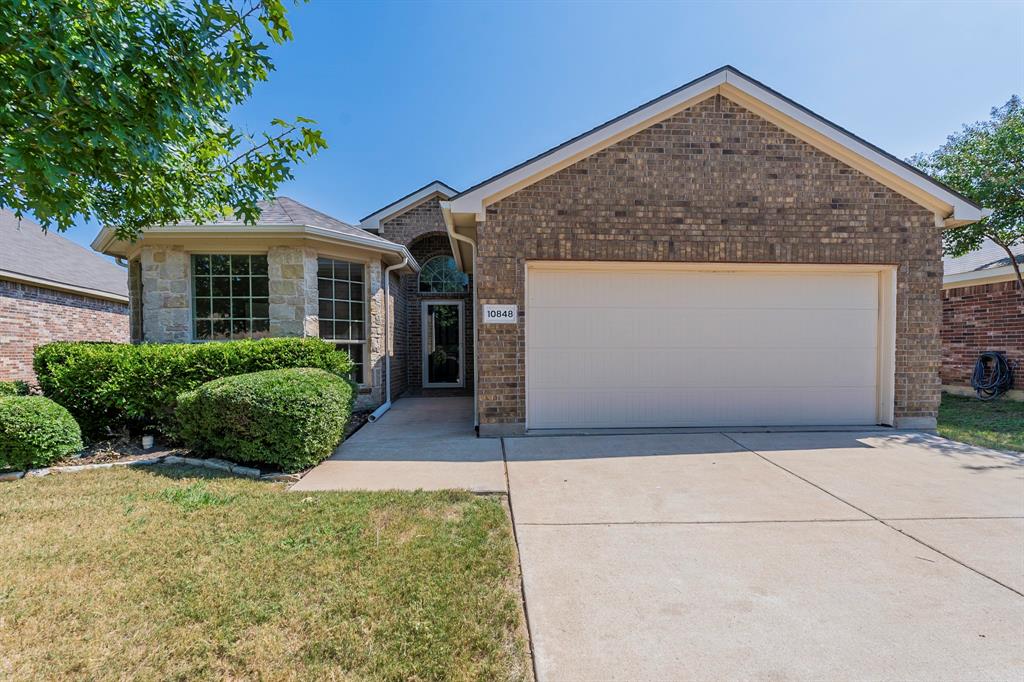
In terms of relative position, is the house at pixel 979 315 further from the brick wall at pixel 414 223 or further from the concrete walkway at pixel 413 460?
the brick wall at pixel 414 223

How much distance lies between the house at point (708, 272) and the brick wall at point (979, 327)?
544 centimetres

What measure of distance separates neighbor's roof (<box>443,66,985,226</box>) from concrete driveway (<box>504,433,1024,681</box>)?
375cm

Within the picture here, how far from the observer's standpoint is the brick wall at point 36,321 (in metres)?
10.2

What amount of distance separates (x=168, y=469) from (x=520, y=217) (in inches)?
213

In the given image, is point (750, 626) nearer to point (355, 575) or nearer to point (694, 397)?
point (355, 575)

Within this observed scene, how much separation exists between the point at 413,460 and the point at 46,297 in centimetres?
1264

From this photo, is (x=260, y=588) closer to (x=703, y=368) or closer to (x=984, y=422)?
(x=703, y=368)

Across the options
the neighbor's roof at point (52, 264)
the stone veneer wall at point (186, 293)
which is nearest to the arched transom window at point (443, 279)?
the stone veneer wall at point (186, 293)

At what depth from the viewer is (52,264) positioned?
12.3 meters

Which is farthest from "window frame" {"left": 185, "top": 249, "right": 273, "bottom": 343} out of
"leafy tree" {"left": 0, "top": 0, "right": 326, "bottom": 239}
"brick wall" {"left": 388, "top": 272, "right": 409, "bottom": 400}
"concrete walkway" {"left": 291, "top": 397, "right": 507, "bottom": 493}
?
"leafy tree" {"left": 0, "top": 0, "right": 326, "bottom": 239}

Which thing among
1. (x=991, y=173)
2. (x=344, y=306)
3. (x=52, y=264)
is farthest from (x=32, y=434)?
(x=991, y=173)

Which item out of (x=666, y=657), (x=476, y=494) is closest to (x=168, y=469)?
(x=476, y=494)

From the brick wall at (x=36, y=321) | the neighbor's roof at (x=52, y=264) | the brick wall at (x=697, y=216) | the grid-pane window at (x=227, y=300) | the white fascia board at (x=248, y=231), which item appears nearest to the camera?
the brick wall at (x=697, y=216)

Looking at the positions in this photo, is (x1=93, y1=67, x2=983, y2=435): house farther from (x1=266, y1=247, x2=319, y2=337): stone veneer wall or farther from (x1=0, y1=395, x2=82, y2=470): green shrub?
(x1=0, y1=395, x2=82, y2=470): green shrub
